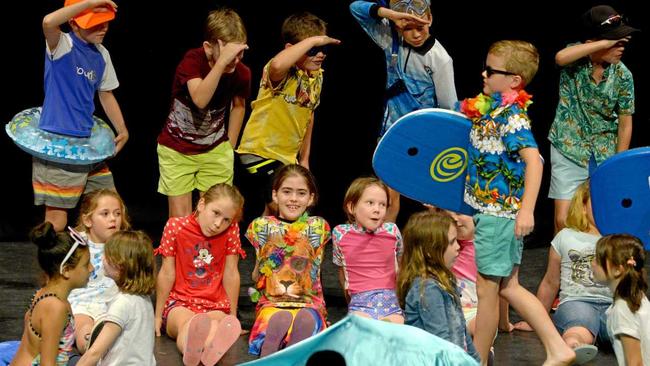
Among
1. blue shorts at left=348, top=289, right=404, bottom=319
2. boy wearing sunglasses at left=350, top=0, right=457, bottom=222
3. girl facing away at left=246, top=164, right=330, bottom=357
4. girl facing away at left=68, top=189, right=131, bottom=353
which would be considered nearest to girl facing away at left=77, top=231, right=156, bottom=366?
girl facing away at left=68, top=189, right=131, bottom=353

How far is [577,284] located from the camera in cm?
635

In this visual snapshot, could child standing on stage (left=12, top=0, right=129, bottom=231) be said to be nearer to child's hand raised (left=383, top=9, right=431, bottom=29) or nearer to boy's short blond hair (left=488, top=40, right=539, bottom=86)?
child's hand raised (left=383, top=9, right=431, bottom=29)

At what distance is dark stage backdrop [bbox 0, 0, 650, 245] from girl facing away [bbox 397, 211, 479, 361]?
10.4 feet

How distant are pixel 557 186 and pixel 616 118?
1.43 ft

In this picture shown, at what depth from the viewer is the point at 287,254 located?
6293 mm

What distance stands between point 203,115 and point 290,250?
919 millimetres

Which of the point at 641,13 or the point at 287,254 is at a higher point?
the point at 641,13

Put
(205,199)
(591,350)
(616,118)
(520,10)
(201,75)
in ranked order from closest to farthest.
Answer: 1. (591,350)
2. (205,199)
3. (201,75)
4. (616,118)
5. (520,10)

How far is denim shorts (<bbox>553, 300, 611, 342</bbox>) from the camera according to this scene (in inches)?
243

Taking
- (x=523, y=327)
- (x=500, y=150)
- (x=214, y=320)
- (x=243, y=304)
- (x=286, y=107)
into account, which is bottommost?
(x=243, y=304)

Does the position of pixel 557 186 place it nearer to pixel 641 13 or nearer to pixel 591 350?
pixel 591 350

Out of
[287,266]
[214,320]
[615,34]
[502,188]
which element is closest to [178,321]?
[214,320]

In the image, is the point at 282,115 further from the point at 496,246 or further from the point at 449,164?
the point at 496,246

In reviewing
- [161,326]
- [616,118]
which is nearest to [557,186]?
[616,118]
